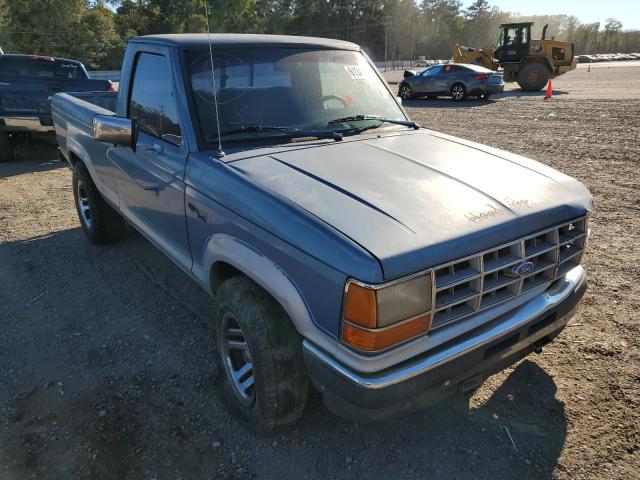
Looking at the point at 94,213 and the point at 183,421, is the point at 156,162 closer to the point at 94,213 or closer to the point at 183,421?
the point at 183,421

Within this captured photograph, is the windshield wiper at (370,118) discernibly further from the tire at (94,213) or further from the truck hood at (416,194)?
the tire at (94,213)

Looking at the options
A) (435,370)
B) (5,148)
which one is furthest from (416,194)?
(5,148)

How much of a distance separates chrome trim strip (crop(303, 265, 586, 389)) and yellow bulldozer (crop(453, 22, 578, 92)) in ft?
70.6

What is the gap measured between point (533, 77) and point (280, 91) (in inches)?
841

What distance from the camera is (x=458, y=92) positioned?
18.7 m

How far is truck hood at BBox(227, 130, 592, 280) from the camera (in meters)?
1.96

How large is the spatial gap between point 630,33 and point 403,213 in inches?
4178

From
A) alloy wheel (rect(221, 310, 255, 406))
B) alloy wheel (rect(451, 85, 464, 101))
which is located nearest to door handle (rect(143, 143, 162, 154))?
alloy wheel (rect(221, 310, 255, 406))

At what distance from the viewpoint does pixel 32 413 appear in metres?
2.77

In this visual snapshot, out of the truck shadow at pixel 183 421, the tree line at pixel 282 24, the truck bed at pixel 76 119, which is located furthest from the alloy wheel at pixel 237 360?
the tree line at pixel 282 24

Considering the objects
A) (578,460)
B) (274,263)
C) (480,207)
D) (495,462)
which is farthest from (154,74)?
(578,460)

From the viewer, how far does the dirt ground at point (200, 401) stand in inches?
95.3

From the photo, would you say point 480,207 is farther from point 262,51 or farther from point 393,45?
point 393,45

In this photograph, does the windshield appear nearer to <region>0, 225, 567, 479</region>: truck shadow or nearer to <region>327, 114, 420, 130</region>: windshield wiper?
<region>327, 114, 420, 130</region>: windshield wiper
